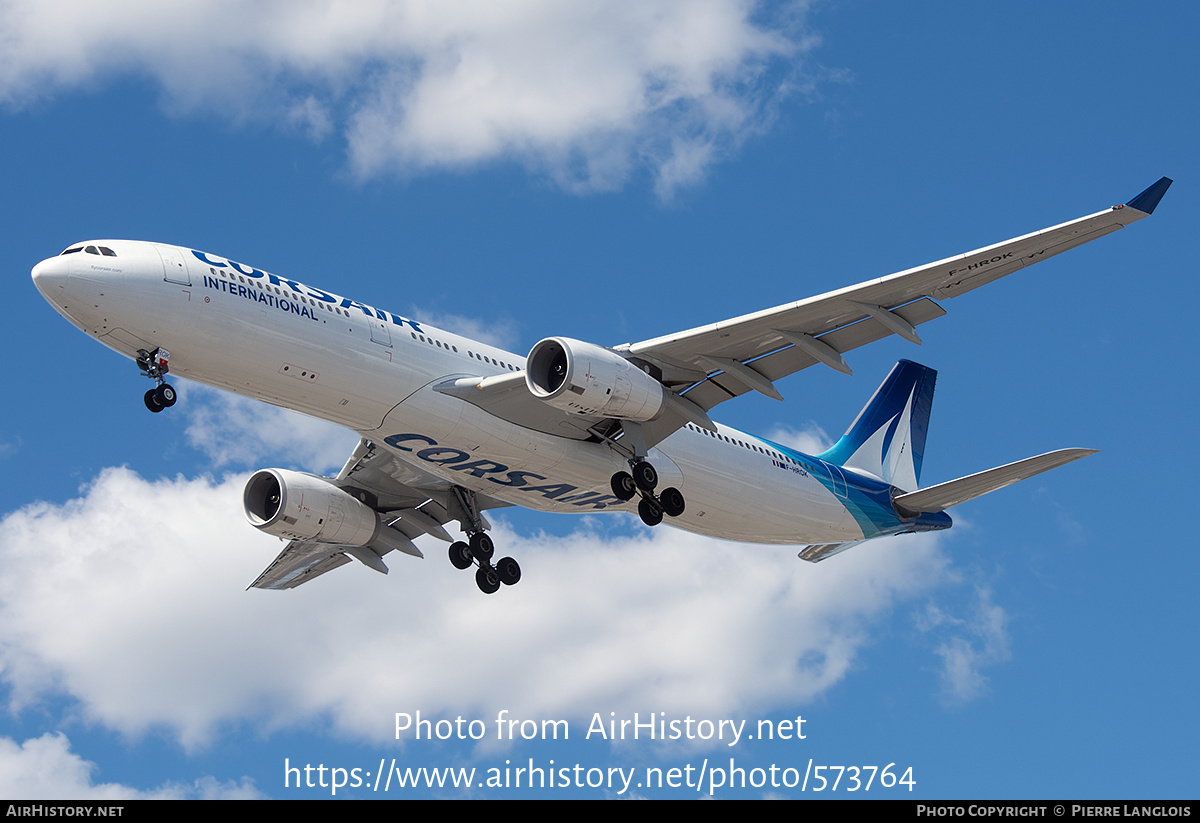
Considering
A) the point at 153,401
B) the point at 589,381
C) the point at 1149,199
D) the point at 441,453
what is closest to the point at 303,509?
the point at 441,453

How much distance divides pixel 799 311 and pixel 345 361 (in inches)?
354

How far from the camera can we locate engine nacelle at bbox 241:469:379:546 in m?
28.7

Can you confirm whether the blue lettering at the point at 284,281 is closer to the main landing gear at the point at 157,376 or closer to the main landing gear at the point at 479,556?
the main landing gear at the point at 157,376

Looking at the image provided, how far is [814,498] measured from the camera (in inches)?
1214

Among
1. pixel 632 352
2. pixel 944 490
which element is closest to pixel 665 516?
pixel 632 352

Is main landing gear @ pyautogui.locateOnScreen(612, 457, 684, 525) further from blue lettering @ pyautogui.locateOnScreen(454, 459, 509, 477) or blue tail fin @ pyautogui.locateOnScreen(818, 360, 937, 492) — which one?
blue tail fin @ pyautogui.locateOnScreen(818, 360, 937, 492)

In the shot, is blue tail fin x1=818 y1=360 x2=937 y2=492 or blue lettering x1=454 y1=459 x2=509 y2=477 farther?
blue tail fin x1=818 y1=360 x2=937 y2=492

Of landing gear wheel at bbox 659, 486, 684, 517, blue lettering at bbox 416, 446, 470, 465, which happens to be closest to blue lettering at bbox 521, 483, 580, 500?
landing gear wheel at bbox 659, 486, 684, 517

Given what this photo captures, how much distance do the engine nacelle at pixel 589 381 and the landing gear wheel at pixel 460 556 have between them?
7423 millimetres

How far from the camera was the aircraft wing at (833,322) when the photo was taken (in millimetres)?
22109

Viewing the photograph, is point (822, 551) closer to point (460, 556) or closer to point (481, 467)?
point (460, 556)

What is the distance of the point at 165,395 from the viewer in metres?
21.2

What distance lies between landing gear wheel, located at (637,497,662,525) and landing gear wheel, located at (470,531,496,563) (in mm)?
4975
